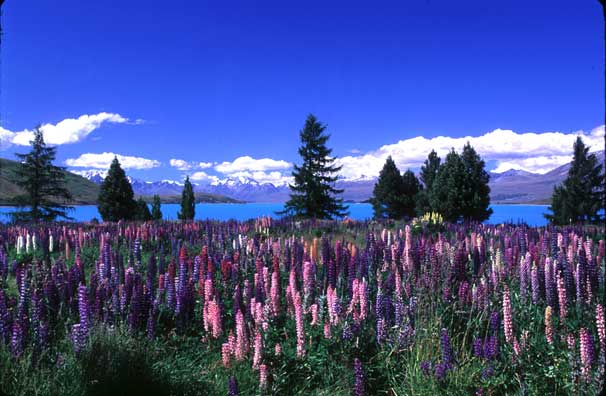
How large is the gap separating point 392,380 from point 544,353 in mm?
1719

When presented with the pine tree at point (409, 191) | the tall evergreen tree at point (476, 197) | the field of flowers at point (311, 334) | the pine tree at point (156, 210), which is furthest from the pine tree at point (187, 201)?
the field of flowers at point (311, 334)

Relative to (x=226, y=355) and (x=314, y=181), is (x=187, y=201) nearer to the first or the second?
(x=314, y=181)

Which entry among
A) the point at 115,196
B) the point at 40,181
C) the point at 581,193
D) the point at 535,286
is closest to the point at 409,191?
the point at 581,193

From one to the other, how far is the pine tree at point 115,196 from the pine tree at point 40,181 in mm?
4853

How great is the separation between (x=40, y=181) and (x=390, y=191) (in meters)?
45.3

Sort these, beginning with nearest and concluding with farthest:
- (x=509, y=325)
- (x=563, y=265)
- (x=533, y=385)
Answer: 1. (x=533, y=385)
2. (x=509, y=325)
3. (x=563, y=265)

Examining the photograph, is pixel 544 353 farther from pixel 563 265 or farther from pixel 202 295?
pixel 202 295

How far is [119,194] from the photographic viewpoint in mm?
48312

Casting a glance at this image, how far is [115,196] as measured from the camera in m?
48.1

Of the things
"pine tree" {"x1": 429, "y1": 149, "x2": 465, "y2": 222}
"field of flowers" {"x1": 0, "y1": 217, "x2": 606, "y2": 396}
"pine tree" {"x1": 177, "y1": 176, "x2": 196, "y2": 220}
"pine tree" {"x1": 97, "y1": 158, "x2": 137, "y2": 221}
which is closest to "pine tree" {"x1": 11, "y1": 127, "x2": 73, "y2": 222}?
"pine tree" {"x1": 97, "y1": 158, "x2": 137, "y2": 221}

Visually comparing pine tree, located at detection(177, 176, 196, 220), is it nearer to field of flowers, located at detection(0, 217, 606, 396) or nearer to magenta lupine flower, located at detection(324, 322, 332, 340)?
field of flowers, located at detection(0, 217, 606, 396)

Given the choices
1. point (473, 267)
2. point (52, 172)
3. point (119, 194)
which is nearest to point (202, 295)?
point (473, 267)

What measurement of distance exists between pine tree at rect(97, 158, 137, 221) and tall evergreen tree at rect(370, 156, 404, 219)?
34151 mm

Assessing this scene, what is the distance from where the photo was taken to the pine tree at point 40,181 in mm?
48656
